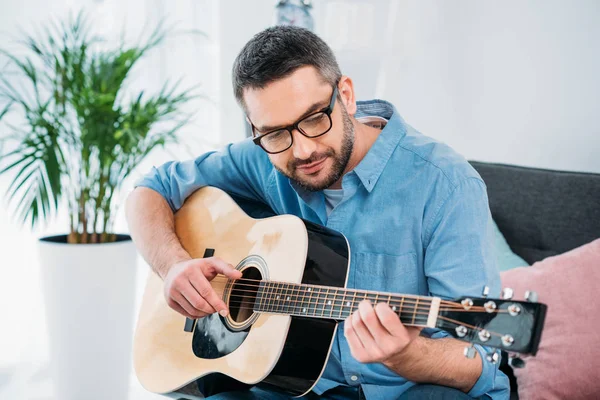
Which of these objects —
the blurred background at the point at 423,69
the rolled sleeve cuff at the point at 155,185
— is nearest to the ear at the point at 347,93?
the rolled sleeve cuff at the point at 155,185

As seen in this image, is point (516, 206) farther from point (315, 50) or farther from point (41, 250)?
point (41, 250)

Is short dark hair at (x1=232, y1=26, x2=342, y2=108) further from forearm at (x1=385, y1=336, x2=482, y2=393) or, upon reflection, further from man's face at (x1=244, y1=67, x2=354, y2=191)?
forearm at (x1=385, y1=336, x2=482, y2=393)

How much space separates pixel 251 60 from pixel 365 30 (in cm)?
114

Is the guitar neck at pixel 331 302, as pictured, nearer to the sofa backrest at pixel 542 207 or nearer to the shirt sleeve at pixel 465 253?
the shirt sleeve at pixel 465 253

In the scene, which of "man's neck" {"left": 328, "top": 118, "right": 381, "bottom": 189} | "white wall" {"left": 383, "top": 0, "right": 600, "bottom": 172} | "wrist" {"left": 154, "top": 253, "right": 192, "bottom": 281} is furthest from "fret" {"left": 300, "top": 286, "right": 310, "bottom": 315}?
"white wall" {"left": 383, "top": 0, "right": 600, "bottom": 172}

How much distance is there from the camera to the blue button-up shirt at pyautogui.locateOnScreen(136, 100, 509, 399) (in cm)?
118

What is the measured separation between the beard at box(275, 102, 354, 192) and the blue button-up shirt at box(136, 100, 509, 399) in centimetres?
3

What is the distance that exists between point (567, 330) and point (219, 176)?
0.96 m

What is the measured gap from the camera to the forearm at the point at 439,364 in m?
1.09

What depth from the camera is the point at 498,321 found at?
0.88 metres

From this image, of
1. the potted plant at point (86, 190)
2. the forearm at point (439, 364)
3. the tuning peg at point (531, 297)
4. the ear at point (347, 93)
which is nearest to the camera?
the tuning peg at point (531, 297)

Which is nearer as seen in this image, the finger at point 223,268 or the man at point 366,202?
the man at point 366,202

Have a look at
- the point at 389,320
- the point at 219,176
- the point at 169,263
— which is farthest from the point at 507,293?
the point at 219,176

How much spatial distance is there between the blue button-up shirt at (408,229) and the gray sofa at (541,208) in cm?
54
